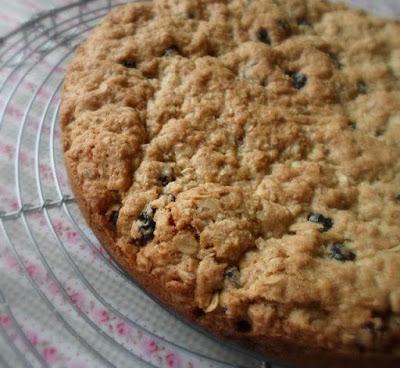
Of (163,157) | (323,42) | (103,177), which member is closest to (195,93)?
(163,157)

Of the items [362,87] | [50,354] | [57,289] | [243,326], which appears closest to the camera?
[243,326]

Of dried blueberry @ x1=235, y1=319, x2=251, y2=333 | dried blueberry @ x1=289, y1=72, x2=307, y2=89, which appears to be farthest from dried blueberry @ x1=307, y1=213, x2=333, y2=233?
dried blueberry @ x1=289, y1=72, x2=307, y2=89

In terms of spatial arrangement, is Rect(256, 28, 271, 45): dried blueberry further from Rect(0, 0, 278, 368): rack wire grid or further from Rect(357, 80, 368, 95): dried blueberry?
Rect(0, 0, 278, 368): rack wire grid

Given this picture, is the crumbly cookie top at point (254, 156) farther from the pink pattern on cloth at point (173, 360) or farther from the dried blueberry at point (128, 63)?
the pink pattern on cloth at point (173, 360)

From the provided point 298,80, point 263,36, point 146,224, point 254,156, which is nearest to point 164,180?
point 146,224

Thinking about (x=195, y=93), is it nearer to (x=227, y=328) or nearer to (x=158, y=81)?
(x=158, y=81)

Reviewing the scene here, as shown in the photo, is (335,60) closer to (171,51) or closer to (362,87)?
(362,87)
